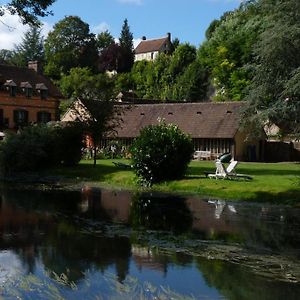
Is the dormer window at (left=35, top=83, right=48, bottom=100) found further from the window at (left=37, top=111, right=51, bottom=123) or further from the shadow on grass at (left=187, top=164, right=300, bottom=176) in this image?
the shadow on grass at (left=187, top=164, right=300, bottom=176)

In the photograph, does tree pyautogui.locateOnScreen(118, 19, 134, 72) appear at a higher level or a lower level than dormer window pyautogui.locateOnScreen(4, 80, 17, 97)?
higher

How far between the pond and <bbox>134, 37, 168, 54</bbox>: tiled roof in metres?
116

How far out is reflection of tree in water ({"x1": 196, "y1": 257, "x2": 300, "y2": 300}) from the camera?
11.3 m

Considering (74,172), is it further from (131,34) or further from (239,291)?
(131,34)

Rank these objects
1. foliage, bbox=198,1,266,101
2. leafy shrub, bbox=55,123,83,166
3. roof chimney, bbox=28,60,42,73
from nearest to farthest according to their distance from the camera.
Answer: leafy shrub, bbox=55,123,83,166 → roof chimney, bbox=28,60,42,73 → foliage, bbox=198,1,266,101

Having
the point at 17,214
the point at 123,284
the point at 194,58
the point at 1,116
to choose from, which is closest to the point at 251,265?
the point at 123,284

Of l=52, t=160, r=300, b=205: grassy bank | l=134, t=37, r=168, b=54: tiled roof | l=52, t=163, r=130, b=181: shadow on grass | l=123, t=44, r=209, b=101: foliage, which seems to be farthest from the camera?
l=134, t=37, r=168, b=54: tiled roof

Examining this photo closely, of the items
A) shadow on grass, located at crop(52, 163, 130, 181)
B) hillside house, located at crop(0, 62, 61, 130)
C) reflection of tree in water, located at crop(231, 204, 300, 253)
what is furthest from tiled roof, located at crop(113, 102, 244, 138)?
reflection of tree in water, located at crop(231, 204, 300, 253)

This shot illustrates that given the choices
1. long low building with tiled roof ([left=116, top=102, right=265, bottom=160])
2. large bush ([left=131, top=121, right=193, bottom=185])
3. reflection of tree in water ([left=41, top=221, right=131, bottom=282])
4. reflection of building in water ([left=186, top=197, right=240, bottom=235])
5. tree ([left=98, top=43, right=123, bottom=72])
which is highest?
tree ([left=98, top=43, right=123, bottom=72])

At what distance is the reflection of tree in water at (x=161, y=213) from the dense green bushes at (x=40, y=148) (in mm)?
15618

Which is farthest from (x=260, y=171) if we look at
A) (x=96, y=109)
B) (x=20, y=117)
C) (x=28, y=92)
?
(x=28, y=92)

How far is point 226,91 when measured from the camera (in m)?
92.6

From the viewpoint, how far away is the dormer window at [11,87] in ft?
A: 221

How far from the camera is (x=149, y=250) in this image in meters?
15.6
